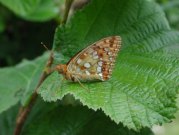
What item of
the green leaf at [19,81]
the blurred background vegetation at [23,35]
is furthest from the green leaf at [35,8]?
the green leaf at [19,81]

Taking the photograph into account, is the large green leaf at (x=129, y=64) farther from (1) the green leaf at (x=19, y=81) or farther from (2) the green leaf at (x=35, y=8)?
(2) the green leaf at (x=35, y=8)

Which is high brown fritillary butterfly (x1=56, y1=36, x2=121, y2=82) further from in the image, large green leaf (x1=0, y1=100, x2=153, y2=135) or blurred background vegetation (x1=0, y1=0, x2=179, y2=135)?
blurred background vegetation (x1=0, y1=0, x2=179, y2=135)

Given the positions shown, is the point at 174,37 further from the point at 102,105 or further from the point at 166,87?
the point at 102,105

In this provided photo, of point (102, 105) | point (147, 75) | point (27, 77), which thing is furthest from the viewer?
point (27, 77)

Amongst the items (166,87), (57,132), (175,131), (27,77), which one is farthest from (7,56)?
(175,131)

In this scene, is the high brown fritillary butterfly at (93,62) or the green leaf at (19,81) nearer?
the high brown fritillary butterfly at (93,62)

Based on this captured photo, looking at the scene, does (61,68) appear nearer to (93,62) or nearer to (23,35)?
(93,62)

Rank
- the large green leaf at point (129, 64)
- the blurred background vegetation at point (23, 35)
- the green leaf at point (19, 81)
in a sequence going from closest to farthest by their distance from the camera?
the large green leaf at point (129, 64), the green leaf at point (19, 81), the blurred background vegetation at point (23, 35)
